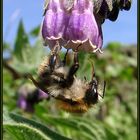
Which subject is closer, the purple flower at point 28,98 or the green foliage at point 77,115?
the green foliage at point 77,115

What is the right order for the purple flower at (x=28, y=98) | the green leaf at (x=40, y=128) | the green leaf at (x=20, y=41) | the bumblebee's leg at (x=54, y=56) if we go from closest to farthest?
the bumblebee's leg at (x=54, y=56), the green leaf at (x=40, y=128), the purple flower at (x=28, y=98), the green leaf at (x=20, y=41)

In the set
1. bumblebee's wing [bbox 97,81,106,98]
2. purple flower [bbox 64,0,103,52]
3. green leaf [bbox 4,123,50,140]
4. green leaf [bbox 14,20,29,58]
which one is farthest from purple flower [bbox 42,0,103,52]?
green leaf [bbox 14,20,29,58]

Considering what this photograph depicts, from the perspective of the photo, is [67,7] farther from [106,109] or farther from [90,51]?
[106,109]

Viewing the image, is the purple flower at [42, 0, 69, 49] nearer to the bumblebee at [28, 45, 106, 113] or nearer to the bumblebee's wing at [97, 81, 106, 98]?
the bumblebee at [28, 45, 106, 113]

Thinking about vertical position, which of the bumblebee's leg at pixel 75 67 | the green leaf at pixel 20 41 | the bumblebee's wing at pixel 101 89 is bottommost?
the bumblebee's wing at pixel 101 89

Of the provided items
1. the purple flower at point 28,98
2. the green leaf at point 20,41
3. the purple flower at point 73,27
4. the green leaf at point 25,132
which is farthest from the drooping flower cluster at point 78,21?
the green leaf at point 20,41

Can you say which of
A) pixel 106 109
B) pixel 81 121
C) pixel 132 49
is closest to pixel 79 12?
pixel 81 121

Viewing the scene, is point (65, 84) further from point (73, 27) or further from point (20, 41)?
point (20, 41)

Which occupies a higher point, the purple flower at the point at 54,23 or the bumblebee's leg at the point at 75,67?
the purple flower at the point at 54,23

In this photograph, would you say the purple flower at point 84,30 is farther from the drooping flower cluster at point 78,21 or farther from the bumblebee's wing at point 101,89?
the bumblebee's wing at point 101,89
